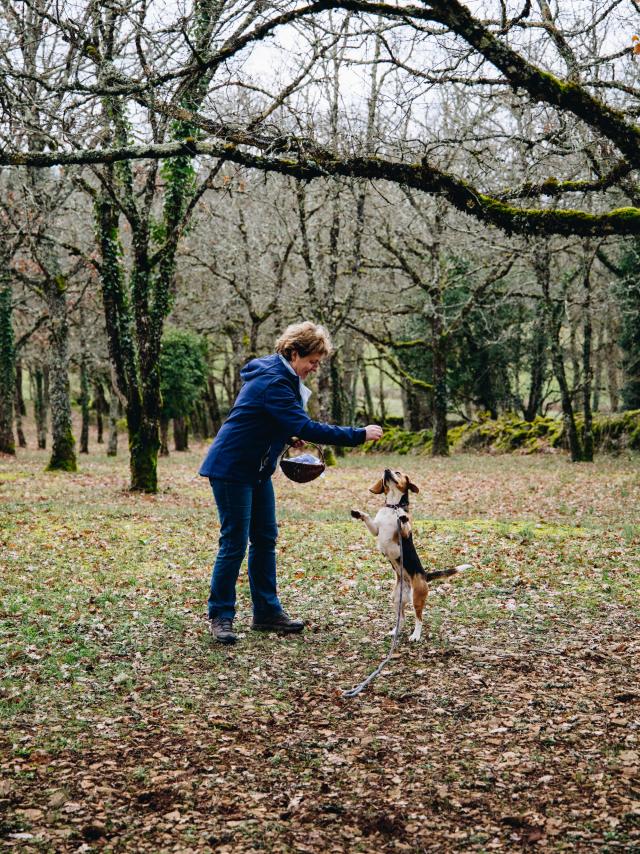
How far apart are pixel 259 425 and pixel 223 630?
1725 mm

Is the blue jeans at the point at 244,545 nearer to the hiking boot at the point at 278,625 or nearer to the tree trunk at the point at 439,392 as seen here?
the hiking boot at the point at 278,625

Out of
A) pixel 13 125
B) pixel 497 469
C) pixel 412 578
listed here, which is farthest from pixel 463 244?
pixel 412 578

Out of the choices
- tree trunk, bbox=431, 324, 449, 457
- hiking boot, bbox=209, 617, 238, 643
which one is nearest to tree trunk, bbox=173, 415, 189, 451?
tree trunk, bbox=431, 324, 449, 457

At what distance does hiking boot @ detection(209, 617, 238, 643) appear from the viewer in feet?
20.2

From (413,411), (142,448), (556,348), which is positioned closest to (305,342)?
(142,448)

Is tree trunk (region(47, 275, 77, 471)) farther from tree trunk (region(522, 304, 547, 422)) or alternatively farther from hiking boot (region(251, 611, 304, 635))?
tree trunk (region(522, 304, 547, 422))

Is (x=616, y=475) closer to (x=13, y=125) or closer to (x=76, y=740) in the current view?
(x=13, y=125)

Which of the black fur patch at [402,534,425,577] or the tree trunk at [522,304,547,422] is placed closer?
the black fur patch at [402,534,425,577]

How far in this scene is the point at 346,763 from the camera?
166 inches

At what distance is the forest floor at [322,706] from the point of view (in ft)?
11.6

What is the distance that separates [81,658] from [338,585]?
331cm

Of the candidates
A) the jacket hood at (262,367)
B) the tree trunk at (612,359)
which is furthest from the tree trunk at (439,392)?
the jacket hood at (262,367)

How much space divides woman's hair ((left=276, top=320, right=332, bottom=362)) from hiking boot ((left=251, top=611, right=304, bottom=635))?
2.29 metres

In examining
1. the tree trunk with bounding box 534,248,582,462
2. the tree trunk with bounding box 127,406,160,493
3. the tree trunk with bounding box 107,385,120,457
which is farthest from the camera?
the tree trunk with bounding box 107,385,120,457
